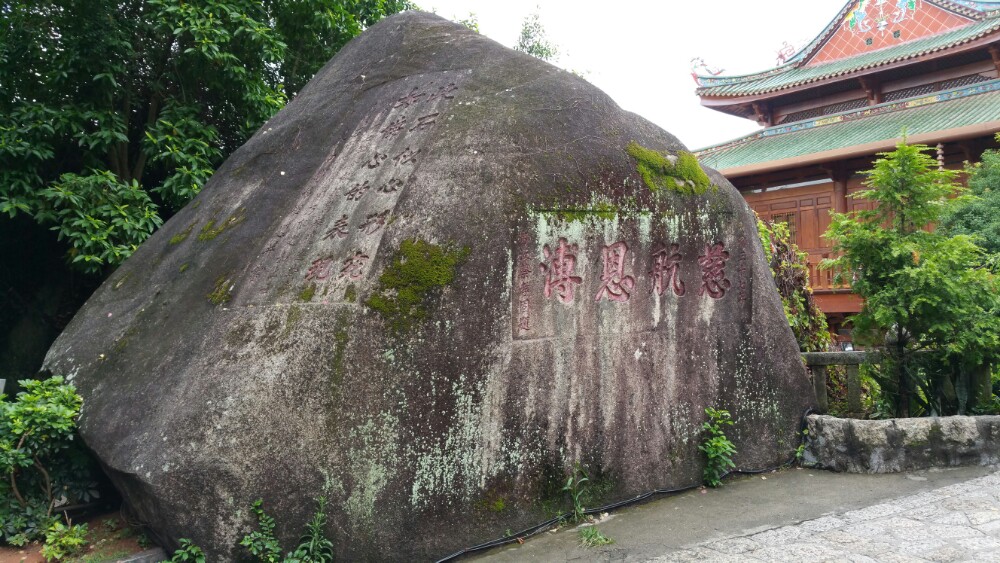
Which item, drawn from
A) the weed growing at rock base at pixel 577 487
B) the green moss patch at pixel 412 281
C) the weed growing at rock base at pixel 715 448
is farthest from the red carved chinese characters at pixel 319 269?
the weed growing at rock base at pixel 715 448

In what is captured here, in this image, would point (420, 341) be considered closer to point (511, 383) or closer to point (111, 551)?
point (511, 383)

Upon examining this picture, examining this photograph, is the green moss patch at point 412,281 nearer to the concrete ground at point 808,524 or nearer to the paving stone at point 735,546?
the concrete ground at point 808,524

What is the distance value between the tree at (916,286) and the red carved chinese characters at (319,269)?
4193 mm

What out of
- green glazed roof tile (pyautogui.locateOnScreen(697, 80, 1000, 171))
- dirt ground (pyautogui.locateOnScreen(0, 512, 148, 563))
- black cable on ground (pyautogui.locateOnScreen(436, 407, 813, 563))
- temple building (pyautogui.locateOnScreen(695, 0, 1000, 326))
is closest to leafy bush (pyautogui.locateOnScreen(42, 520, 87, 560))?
dirt ground (pyautogui.locateOnScreen(0, 512, 148, 563))

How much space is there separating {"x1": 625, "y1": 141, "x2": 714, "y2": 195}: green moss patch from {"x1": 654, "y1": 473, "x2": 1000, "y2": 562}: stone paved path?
2.34 metres

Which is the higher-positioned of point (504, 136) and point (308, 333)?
point (504, 136)

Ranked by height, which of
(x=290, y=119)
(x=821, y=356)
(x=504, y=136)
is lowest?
(x=821, y=356)

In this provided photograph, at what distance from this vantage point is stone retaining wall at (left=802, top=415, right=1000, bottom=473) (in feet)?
17.0

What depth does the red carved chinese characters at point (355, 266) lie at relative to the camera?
3898 mm

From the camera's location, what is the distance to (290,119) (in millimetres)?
6016

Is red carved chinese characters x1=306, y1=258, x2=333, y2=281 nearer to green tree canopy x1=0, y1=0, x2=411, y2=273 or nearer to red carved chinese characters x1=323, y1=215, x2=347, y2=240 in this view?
red carved chinese characters x1=323, y1=215, x2=347, y2=240

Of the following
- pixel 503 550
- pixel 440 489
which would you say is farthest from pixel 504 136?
pixel 503 550

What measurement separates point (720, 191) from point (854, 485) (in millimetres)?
2341

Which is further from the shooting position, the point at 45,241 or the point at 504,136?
the point at 45,241
